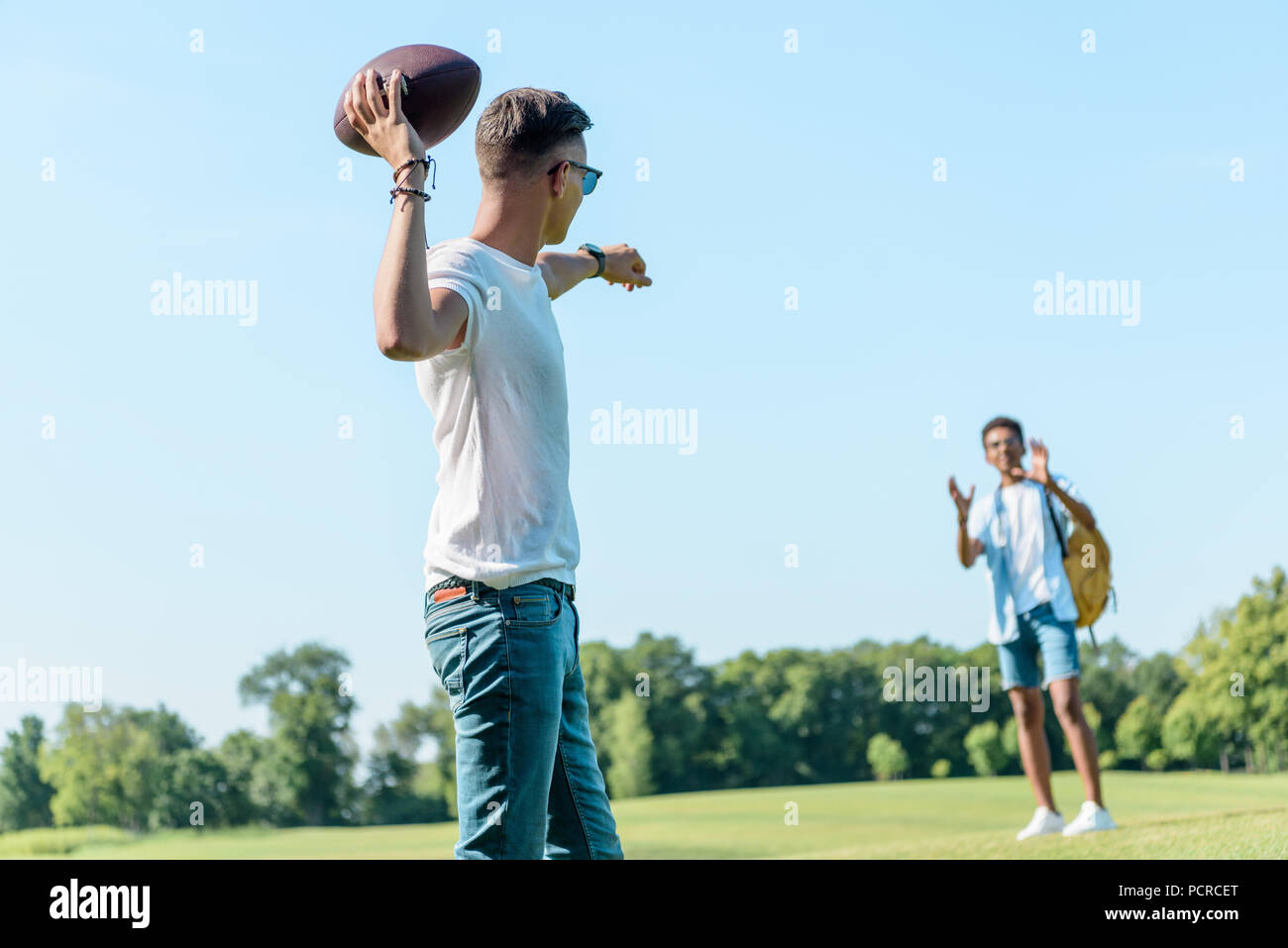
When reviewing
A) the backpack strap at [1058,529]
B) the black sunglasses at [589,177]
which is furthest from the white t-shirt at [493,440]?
the backpack strap at [1058,529]

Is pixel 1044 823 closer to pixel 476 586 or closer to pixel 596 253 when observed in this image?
pixel 596 253

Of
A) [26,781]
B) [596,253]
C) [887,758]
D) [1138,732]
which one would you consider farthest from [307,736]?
[596,253]

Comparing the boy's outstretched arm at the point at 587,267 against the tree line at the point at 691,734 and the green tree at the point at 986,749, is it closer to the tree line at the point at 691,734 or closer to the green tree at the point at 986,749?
the tree line at the point at 691,734

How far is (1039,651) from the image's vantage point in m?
6.84

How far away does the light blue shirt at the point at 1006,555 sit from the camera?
6.65 meters

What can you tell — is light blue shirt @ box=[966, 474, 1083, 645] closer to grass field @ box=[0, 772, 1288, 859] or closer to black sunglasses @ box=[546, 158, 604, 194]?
grass field @ box=[0, 772, 1288, 859]

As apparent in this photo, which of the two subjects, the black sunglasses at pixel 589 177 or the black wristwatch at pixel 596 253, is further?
the black wristwatch at pixel 596 253

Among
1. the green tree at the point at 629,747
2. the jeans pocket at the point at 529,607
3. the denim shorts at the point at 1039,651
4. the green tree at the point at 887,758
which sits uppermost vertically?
the jeans pocket at the point at 529,607

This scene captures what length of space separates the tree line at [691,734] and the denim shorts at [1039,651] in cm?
2510

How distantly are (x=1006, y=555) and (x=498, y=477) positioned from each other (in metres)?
5.06

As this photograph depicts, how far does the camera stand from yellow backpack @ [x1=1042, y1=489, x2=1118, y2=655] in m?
6.72

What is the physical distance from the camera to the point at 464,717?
95.5 inches

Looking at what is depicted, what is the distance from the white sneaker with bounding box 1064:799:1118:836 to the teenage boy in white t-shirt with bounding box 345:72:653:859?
175 inches

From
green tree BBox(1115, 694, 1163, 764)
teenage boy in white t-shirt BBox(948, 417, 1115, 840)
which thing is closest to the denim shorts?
teenage boy in white t-shirt BBox(948, 417, 1115, 840)
